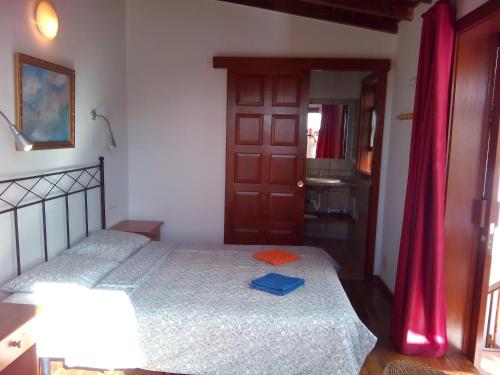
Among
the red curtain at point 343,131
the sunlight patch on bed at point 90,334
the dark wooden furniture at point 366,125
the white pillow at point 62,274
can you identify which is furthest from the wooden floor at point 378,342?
the red curtain at point 343,131

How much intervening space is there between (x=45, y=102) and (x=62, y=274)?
3.70 feet

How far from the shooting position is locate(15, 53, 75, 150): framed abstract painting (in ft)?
7.83

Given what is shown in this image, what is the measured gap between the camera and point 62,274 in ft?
7.56

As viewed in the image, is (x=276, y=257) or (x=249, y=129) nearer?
(x=276, y=257)

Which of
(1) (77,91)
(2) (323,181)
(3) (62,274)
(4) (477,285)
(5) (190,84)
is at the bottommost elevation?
(4) (477,285)

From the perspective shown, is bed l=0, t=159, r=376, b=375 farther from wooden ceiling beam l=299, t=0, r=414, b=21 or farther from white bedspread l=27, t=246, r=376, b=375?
wooden ceiling beam l=299, t=0, r=414, b=21

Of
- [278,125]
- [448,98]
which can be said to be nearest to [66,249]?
[278,125]

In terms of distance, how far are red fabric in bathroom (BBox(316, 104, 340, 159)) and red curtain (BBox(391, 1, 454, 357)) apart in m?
2.97

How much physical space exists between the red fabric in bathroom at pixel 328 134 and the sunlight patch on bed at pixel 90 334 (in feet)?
13.9

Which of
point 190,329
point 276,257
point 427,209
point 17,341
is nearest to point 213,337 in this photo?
point 190,329

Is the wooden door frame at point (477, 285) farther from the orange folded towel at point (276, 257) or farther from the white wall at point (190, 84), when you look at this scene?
the white wall at point (190, 84)

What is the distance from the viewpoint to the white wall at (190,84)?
394 cm

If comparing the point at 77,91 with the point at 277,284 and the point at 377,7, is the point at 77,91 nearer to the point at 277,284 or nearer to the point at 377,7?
the point at 277,284

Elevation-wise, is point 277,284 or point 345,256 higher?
point 277,284
